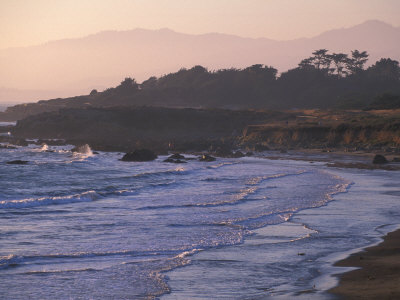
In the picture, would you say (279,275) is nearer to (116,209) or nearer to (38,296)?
(38,296)

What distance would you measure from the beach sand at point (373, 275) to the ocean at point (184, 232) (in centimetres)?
36

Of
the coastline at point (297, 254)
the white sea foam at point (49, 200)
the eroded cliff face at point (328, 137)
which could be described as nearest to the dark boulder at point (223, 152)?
the eroded cliff face at point (328, 137)

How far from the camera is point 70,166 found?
3419cm

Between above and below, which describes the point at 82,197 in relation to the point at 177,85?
below

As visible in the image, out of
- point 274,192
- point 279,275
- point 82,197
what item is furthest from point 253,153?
point 279,275

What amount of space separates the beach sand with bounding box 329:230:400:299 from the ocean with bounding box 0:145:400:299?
360 mm

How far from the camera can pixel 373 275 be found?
9.93 m

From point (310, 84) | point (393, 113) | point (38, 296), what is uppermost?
point (310, 84)

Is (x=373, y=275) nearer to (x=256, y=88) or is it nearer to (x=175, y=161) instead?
(x=175, y=161)

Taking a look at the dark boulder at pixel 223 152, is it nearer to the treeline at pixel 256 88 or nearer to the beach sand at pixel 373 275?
the beach sand at pixel 373 275

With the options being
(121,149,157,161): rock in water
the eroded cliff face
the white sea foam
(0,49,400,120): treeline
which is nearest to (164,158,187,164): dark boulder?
(121,149,157,161): rock in water

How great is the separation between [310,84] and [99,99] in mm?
38492

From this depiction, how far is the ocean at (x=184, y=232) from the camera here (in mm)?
9719

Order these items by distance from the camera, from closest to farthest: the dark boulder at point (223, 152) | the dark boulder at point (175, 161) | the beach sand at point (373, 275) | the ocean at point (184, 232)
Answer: the beach sand at point (373, 275) → the ocean at point (184, 232) → the dark boulder at point (175, 161) → the dark boulder at point (223, 152)
